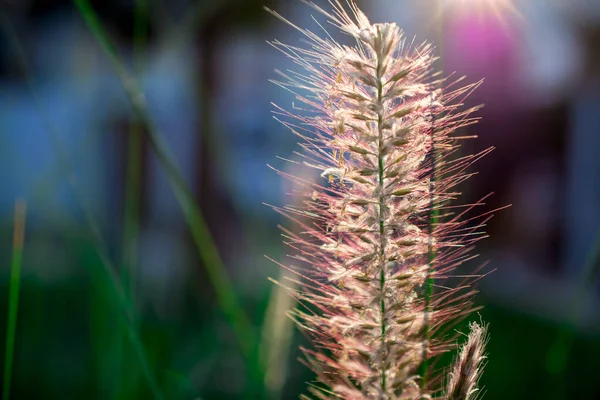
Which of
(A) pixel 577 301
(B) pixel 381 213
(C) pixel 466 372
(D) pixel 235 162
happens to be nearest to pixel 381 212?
(B) pixel 381 213

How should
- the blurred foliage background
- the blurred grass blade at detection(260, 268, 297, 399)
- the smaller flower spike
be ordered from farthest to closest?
Answer: 1. the blurred foliage background
2. the blurred grass blade at detection(260, 268, 297, 399)
3. the smaller flower spike

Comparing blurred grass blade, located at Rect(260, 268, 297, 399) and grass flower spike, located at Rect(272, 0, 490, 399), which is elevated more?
grass flower spike, located at Rect(272, 0, 490, 399)

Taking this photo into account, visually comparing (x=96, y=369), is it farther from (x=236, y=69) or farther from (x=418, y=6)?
(x=236, y=69)

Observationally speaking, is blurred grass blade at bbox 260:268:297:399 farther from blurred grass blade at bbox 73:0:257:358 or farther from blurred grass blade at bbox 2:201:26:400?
blurred grass blade at bbox 2:201:26:400

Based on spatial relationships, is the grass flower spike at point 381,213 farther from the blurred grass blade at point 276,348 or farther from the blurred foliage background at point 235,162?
the blurred foliage background at point 235,162

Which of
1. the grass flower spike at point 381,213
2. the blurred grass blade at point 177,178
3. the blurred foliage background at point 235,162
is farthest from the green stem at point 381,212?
the blurred foliage background at point 235,162

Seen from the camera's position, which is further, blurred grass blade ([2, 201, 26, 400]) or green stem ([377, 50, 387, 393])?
blurred grass blade ([2, 201, 26, 400])

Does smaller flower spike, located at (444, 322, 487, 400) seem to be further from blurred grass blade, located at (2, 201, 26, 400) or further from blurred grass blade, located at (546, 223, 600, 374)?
blurred grass blade, located at (2, 201, 26, 400)

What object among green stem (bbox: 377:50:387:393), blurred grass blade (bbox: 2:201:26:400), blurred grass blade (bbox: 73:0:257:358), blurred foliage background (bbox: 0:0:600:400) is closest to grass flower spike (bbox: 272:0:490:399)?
green stem (bbox: 377:50:387:393)

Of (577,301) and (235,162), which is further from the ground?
(235,162)

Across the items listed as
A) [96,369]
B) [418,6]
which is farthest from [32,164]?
[96,369]

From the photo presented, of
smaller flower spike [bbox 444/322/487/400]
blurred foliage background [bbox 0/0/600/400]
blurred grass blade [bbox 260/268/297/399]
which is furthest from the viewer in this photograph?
blurred foliage background [bbox 0/0/600/400]

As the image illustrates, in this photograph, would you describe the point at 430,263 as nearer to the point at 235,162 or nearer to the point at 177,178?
the point at 177,178

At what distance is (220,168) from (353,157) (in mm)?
2814
